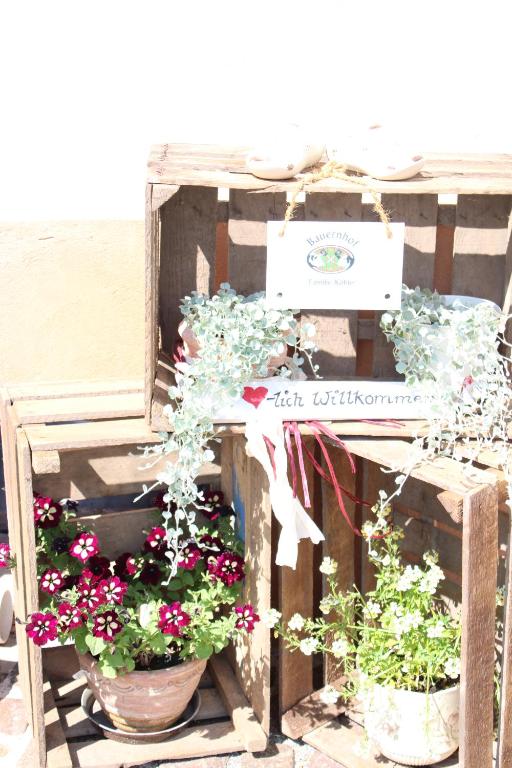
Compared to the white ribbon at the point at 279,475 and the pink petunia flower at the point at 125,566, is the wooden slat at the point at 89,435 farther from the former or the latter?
the pink petunia flower at the point at 125,566

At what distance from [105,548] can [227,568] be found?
1.80 feet

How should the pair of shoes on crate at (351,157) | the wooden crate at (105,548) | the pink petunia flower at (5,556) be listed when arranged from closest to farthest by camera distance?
1. the pair of shoes on crate at (351,157)
2. the wooden crate at (105,548)
3. the pink petunia flower at (5,556)

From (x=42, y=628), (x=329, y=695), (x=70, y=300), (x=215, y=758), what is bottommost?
(x=215, y=758)

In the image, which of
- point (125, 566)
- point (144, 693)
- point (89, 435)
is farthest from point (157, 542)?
point (89, 435)

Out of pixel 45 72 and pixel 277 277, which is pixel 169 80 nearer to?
pixel 45 72

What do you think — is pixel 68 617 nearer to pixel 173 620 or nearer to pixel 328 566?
pixel 173 620

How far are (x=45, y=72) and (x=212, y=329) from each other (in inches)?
52.5

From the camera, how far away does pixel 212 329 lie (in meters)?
2.52

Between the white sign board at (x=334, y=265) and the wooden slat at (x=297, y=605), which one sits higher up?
the white sign board at (x=334, y=265)

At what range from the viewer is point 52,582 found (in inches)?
109

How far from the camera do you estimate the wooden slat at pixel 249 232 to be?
260 cm

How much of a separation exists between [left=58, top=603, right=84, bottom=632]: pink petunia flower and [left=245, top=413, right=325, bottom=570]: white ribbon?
59cm

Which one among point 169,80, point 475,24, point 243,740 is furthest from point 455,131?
point 243,740

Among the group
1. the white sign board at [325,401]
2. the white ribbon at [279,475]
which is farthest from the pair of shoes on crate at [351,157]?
the white ribbon at [279,475]
